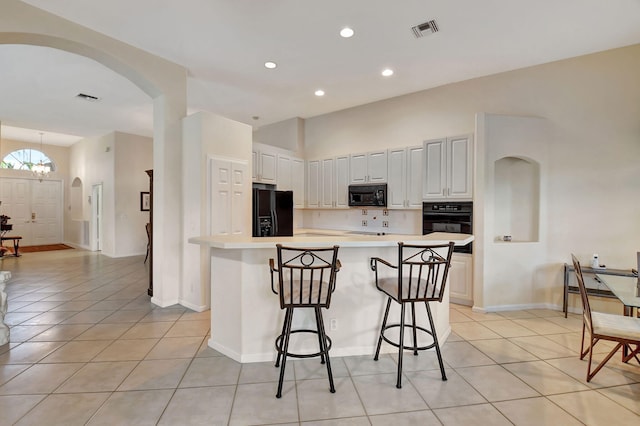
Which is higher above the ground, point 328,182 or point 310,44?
point 310,44

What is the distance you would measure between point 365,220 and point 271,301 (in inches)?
133

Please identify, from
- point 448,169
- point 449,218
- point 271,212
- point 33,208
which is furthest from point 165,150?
point 33,208

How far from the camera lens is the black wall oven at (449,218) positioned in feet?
13.4

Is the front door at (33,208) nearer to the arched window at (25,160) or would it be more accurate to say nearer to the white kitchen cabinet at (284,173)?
the arched window at (25,160)

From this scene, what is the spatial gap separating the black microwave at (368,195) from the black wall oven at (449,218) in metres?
0.77

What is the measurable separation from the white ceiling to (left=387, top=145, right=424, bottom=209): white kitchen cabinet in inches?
41.3

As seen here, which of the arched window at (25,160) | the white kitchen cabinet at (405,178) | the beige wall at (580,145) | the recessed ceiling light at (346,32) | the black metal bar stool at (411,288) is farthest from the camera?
the arched window at (25,160)

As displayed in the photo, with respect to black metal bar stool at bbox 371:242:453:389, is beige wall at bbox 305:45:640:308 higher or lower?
higher

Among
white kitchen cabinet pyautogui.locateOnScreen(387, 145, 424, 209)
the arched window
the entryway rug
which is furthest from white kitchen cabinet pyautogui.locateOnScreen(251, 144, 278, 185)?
the arched window

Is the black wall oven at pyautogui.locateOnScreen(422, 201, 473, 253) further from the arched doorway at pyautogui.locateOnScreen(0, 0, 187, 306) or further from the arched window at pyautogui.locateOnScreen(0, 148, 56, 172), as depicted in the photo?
the arched window at pyautogui.locateOnScreen(0, 148, 56, 172)

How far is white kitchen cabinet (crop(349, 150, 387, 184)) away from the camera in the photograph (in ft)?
16.9

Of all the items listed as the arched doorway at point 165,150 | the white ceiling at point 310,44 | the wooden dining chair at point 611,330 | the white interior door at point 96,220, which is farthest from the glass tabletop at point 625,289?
the white interior door at point 96,220

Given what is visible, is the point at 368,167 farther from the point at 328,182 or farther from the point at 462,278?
the point at 462,278

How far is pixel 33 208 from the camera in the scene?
9.38 meters
